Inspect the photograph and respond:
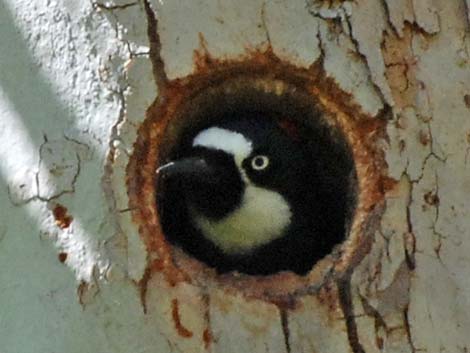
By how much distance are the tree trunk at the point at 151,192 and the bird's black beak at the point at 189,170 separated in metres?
0.21

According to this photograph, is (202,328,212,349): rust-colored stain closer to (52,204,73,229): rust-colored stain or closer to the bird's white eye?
(52,204,73,229): rust-colored stain

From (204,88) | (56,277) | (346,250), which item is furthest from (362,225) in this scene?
(56,277)

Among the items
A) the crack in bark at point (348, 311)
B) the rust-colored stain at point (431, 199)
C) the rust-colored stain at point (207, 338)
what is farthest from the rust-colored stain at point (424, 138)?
the rust-colored stain at point (207, 338)

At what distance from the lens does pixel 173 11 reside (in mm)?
2355

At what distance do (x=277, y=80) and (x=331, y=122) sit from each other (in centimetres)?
16

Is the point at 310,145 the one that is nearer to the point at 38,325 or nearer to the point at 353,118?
the point at 353,118

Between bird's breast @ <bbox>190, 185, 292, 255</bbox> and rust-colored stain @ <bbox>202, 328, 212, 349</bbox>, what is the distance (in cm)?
95

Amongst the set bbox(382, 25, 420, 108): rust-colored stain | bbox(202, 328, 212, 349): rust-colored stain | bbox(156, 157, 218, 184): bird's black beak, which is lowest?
bbox(202, 328, 212, 349): rust-colored stain

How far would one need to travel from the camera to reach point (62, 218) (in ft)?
7.25

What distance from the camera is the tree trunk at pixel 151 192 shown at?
2174 mm

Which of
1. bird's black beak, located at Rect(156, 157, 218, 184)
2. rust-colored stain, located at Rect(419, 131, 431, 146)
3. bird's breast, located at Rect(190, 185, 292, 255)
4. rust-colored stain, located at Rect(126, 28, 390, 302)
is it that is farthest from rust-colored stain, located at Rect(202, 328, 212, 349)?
bird's breast, located at Rect(190, 185, 292, 255)

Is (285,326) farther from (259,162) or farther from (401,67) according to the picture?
(259,162)

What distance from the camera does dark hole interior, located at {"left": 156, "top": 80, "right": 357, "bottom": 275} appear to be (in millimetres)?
2646

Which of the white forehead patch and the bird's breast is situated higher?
A: the white forehead patch
